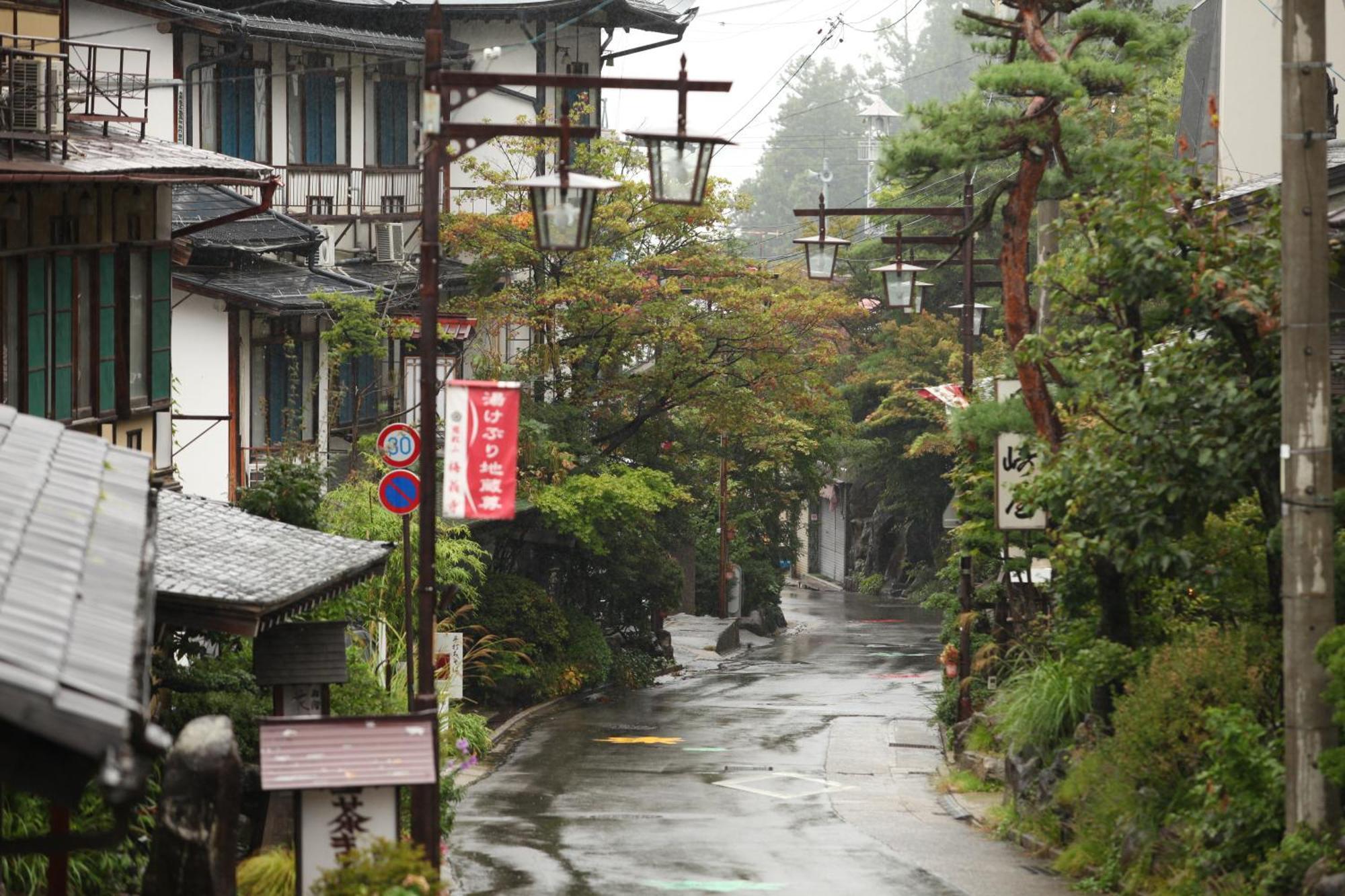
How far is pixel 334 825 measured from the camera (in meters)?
12.5

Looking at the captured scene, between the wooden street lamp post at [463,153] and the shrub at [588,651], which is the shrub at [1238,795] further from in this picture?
the shrub at [588,651]

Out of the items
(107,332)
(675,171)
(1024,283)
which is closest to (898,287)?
(1024,283)

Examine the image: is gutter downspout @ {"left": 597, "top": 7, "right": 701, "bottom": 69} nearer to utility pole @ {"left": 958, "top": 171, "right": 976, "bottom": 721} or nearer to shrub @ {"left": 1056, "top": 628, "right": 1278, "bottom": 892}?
utility pole @ {"left": 958, "top": 171, "right": 976, "bottom": 721}

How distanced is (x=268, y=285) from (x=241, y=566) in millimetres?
13927

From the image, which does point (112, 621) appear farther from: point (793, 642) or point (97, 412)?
point (793, 642)

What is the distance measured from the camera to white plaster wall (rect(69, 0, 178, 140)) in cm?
2589

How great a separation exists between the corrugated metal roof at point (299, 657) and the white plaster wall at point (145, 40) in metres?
12.5

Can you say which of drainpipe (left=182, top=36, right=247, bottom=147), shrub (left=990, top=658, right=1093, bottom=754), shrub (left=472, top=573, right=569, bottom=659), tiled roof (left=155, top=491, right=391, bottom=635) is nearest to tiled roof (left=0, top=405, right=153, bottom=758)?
tiled roof (left=155, top=491, right=391, bottom=635)

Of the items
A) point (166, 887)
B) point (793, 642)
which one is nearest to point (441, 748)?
point (166, 887)

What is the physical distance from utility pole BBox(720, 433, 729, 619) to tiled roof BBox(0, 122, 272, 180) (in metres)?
32.6

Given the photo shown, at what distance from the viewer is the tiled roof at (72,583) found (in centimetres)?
527

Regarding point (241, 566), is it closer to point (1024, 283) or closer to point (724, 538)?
point (1024, 283)

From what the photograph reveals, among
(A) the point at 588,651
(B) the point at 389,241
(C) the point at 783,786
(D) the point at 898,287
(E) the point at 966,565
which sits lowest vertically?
(C) the point at 783,786

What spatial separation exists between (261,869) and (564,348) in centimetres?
2484
